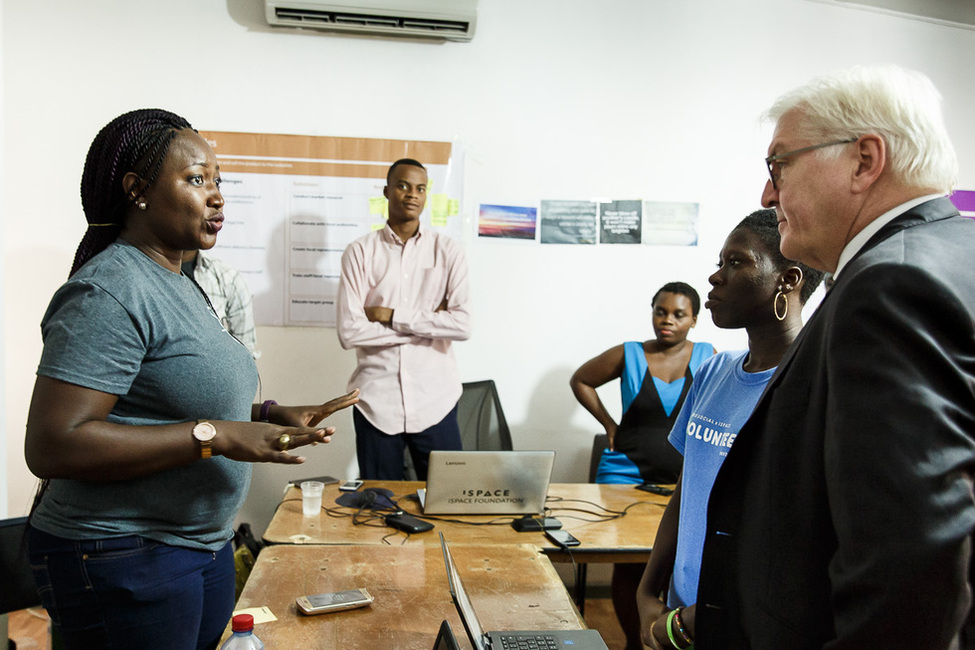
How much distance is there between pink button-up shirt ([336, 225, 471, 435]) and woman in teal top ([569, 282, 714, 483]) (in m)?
0.78

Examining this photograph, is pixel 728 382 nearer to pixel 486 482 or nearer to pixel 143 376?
pixel 486 482

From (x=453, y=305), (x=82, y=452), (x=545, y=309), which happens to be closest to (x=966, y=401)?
(x=82, y=452)

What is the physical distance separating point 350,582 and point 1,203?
283 cm

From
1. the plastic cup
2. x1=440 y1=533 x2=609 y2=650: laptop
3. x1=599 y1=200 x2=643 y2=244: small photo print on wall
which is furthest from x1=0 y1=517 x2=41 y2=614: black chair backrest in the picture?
x1=599 y1=200 x2=643 y2=244: small photo print on wall

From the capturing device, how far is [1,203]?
3.31 meters

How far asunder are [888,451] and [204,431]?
1084mm

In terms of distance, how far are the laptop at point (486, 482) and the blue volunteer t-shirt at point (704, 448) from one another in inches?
27.6

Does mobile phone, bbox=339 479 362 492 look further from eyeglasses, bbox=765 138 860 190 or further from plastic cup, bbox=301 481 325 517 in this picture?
eyeglasses, bbox=765 138 860 190

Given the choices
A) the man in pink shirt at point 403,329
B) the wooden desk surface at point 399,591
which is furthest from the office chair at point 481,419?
the wooden desk surface at point 399,591

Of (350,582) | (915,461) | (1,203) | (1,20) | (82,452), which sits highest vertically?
(1,20)

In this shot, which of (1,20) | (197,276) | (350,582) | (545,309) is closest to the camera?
(350,582)

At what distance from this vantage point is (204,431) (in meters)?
1.29

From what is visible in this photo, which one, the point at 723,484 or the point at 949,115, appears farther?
the point at 949,115

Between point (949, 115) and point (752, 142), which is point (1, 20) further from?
point (949, 115)
